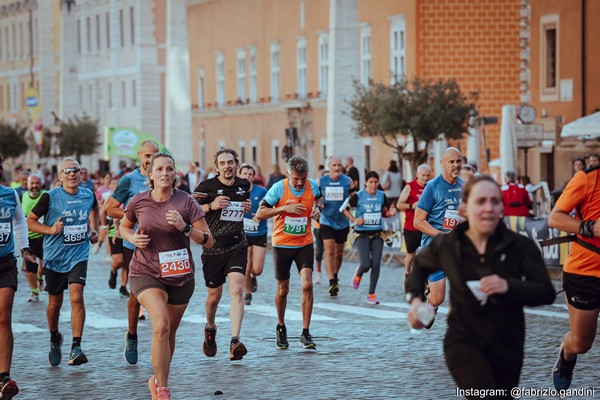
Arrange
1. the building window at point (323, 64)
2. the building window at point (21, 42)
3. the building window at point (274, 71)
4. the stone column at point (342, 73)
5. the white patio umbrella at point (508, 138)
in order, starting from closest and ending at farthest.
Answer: the white patio umbrella at point (508, 138), the stone column at point (342, 73), the building window at point (323, 64), the building window at point (274, 71), the building window at point (21, 42)

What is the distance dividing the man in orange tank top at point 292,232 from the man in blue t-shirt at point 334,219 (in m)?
6.39

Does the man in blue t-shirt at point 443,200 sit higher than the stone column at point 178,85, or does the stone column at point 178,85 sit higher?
the stone column at point 178,85

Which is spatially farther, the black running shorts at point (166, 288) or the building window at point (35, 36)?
the building window at point (35, 36)

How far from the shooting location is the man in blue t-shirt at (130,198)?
561 inches

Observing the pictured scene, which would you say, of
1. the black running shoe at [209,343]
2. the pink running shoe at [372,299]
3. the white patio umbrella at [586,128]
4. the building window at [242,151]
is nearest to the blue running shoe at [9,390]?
the black running shoe at [209,343]

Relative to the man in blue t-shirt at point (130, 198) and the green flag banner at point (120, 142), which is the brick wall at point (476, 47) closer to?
the green flag banner at point (120, 142)

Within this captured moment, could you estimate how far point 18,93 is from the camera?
104 m

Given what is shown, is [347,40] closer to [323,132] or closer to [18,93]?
[323,132]

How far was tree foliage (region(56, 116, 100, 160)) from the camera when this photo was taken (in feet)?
241

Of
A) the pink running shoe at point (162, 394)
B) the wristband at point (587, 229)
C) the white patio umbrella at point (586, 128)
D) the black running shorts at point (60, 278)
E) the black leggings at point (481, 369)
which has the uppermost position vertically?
the white patio umbrella at point (586, 128)

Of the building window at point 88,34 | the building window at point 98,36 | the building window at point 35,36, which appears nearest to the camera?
the building window at point 98,36

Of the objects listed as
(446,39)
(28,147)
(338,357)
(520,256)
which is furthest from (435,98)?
(28,147)

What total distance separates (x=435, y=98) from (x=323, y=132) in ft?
48.6

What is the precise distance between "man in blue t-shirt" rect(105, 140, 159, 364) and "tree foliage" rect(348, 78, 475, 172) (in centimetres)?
2299
